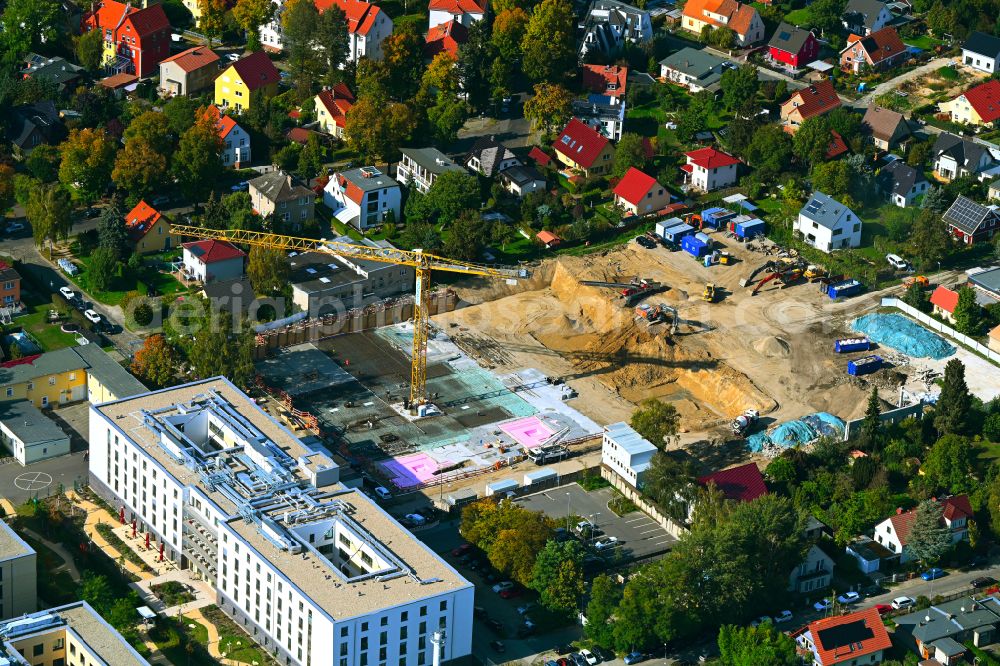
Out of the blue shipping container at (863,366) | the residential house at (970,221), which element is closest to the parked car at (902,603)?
the blue shipping container at (863,366)

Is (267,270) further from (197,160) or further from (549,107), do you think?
(549,107)

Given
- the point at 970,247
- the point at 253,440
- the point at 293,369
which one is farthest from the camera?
the point at 970,247

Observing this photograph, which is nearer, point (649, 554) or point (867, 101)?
point (649, 554)

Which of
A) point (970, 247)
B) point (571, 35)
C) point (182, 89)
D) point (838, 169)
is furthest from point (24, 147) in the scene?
point (970, 247)

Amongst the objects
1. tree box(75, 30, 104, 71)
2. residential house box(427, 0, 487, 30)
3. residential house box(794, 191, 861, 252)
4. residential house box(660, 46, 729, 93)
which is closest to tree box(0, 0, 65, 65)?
tree box(75, 30, 104, 71)

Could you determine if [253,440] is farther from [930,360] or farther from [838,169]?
[838,169]

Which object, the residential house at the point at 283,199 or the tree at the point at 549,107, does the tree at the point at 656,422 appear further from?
the tree at the point at 549,107
